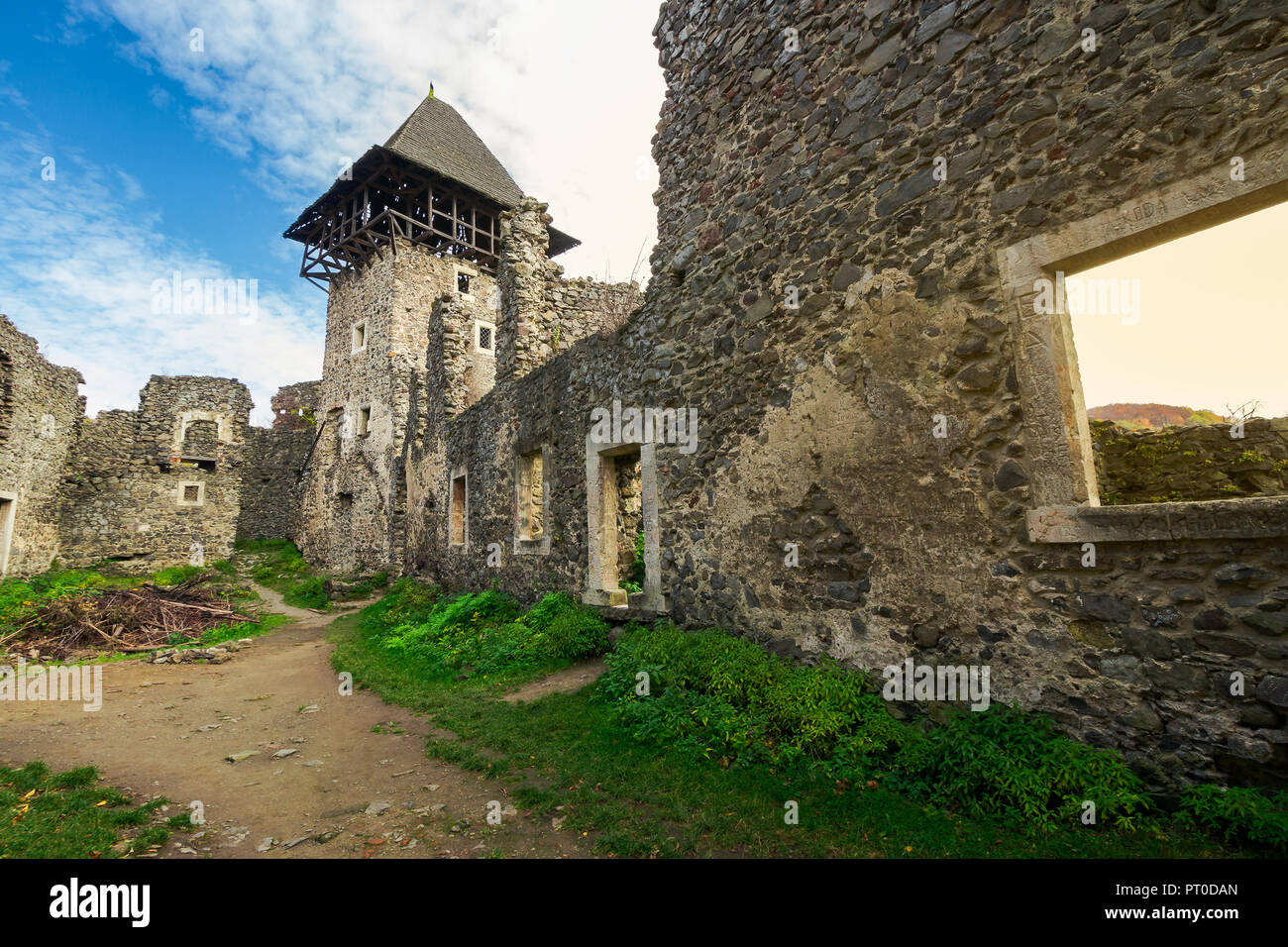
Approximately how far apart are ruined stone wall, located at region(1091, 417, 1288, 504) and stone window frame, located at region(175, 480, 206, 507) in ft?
84.9

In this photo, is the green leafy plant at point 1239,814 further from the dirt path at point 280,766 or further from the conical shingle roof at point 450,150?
the conical shingle roof at point 450,150

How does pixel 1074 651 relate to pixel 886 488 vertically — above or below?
below

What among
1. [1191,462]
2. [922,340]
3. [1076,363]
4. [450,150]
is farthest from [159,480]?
[1191,462]

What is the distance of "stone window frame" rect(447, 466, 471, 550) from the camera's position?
13.0 metres

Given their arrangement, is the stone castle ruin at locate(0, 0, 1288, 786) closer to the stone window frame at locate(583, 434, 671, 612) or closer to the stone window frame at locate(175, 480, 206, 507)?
the stone window frame at locate(583, 434, 671, 612)

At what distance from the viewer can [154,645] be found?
9.90 m

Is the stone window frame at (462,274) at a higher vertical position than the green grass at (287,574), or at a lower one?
higher

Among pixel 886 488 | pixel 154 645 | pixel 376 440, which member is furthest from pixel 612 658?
pixel 376 440

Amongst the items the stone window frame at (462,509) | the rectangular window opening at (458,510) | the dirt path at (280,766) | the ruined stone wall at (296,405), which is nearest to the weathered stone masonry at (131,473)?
the ruined stone wall at (296,405)

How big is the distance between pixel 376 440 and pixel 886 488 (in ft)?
67.7

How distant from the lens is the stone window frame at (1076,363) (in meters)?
2.92

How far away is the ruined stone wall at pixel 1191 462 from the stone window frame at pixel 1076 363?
1793mm

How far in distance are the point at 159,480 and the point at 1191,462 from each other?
26448 mm

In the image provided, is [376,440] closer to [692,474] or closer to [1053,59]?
[692,474]
